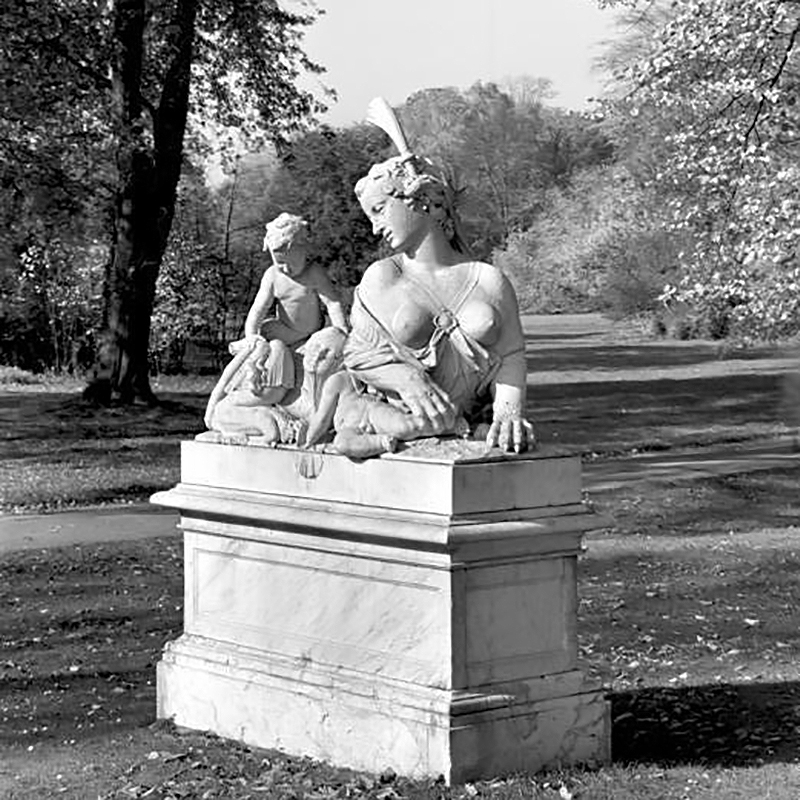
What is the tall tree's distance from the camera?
24.7 meters

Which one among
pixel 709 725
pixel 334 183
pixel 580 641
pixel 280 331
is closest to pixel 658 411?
pixel 334 183

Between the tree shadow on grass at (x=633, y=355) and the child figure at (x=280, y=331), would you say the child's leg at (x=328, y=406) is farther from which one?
the tree shadow on grass at (x=633, y=355)

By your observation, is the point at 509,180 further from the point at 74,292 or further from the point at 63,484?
the point at 63,484

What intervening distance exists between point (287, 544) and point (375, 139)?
27766mm

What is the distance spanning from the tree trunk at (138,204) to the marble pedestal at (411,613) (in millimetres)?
18875

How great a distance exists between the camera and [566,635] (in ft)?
23.2

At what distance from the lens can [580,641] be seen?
1029cm

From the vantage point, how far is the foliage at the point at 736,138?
18.4m

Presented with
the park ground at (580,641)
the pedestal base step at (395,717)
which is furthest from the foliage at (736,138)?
the pedestal base step at (395,717)

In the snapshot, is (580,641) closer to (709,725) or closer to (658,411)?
(709,725)

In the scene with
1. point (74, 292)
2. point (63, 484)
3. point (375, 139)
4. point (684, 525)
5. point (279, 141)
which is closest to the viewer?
point (684, 525)

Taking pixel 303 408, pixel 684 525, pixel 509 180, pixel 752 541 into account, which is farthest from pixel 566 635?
pixel 509 180

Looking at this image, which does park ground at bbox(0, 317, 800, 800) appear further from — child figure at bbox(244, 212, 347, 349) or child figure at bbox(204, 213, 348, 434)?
child figure at bbox(244, 212, 347, 349)

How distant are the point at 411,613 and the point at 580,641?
11.7 feet
